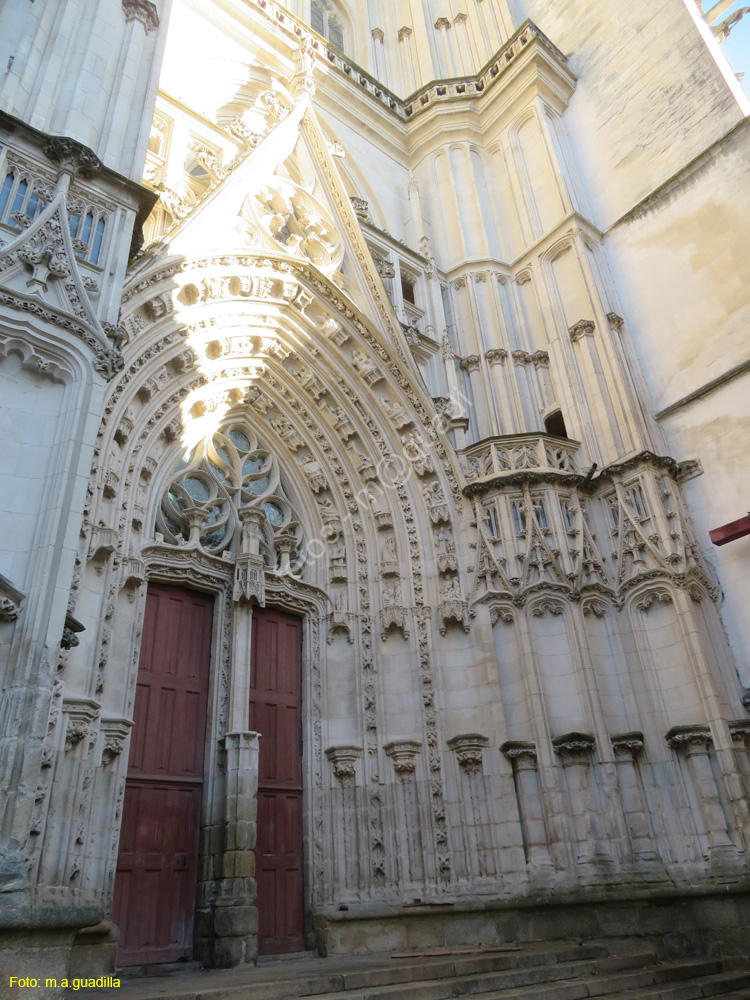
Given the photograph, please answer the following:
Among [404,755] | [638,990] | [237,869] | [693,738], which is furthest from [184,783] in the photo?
[693,738]

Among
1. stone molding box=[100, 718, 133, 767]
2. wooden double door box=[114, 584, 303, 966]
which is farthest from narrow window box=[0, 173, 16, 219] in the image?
stone molding box=[100, 718, 133, 767]

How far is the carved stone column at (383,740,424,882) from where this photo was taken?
8500 mm

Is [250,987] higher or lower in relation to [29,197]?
lower

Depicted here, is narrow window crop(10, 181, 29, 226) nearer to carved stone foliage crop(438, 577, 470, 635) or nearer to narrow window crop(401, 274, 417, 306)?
carved stone foliage crop(438, 577, 470, 635)

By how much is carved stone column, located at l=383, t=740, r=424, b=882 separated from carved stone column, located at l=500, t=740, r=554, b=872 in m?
1.12

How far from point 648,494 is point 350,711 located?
187 inches

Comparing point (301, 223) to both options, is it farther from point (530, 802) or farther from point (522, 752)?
point (530, 802)

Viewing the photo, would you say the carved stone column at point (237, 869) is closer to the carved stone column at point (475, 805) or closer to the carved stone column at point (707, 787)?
the carved stone column at point (475, 805)

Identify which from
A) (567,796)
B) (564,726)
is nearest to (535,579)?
(564,726)

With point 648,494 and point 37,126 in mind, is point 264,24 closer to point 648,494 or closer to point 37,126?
point 37,126

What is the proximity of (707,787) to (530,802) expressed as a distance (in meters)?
→ 1.90

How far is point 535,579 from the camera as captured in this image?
9562mm

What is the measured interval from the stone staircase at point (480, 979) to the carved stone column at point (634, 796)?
3.63ft

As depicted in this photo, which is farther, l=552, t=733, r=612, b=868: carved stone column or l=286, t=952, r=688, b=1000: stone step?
l=552, t=733, r=612, b=868: carved stone column
